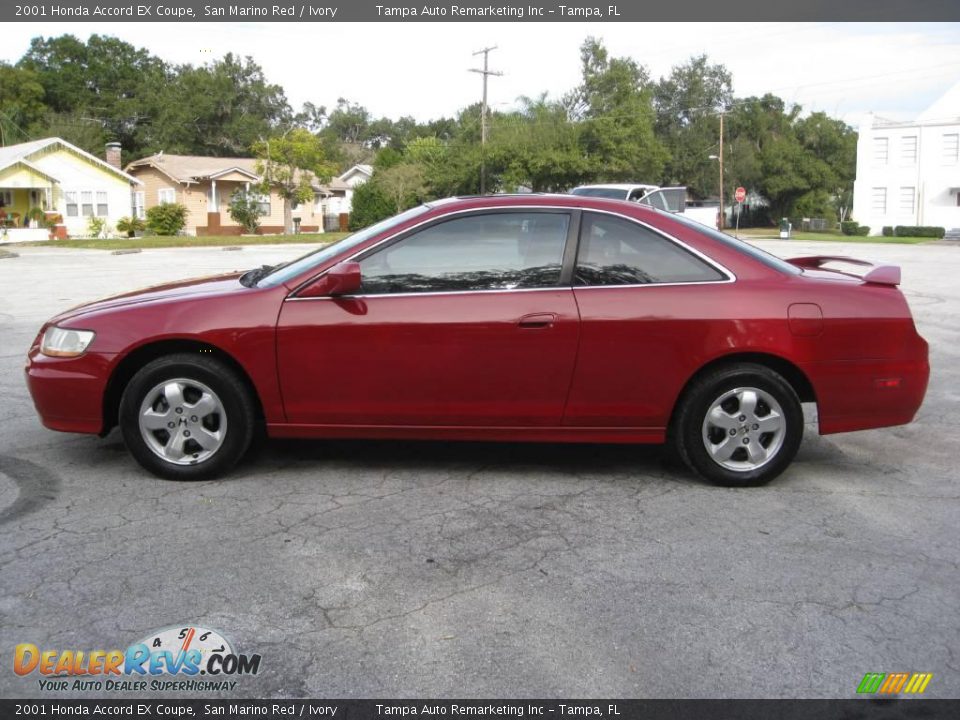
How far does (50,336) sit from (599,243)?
123 inches

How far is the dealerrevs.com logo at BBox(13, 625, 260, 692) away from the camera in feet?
9.93

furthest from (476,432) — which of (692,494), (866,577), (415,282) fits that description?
(866,577)

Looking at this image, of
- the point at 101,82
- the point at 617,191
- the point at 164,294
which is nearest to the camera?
the point at 164,294

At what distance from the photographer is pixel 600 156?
58.3 meters

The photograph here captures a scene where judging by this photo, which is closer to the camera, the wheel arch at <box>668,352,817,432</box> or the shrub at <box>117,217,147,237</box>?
the wheel arch at <box>668,352,817,432</box>

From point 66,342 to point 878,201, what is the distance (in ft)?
214

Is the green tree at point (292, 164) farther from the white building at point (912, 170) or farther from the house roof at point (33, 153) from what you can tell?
the white building at point (912, 170)

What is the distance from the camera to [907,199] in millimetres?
61062

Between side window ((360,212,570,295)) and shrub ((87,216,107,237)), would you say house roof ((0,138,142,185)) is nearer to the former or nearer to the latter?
shrub ((87,216,107,237))

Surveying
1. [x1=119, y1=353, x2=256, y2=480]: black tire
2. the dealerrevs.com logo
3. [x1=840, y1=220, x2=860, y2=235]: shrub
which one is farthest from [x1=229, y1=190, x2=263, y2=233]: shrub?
the dealerrevs.com logo

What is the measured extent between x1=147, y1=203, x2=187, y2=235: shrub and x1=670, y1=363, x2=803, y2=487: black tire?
152ft

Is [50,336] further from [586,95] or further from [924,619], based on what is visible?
[586,95]

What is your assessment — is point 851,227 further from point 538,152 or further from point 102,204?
point 102,204

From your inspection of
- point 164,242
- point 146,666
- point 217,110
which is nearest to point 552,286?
point 146,666
